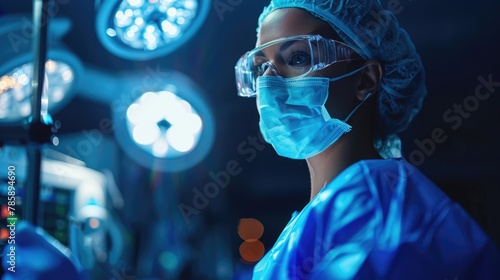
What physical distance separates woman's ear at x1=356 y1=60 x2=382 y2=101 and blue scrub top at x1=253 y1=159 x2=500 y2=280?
1.07 ft

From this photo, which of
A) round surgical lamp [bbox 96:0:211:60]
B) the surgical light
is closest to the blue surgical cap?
round surgical lamp [bbox 96:0:211:60]

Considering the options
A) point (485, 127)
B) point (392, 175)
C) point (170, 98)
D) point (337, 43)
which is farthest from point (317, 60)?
point (170, 98)

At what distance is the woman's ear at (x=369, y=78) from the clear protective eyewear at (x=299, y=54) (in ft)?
0.18

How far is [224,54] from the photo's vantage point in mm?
3299

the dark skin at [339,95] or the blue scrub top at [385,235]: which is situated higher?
the dark skin at [339,95]

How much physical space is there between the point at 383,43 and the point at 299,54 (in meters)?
0.24

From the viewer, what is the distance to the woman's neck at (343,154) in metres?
1.23

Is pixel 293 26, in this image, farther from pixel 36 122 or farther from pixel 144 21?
pixel 144 21

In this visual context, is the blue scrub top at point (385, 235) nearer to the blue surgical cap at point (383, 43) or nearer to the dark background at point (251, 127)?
the blue surgical cap at point (383, 43)

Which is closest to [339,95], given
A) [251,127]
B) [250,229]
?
[251,127]

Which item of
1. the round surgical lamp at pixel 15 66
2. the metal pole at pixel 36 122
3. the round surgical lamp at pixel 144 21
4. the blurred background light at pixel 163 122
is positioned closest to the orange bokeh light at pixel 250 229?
the blurred background light at pixel 163 122

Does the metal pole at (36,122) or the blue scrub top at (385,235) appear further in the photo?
the metal pole at (36,122)

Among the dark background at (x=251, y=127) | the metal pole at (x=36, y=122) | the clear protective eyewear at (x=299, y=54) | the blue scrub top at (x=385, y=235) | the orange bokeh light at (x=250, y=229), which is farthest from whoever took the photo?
the orange bokeh light at (x=250, y=229)

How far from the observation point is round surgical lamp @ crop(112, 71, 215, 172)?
11.4 feet
